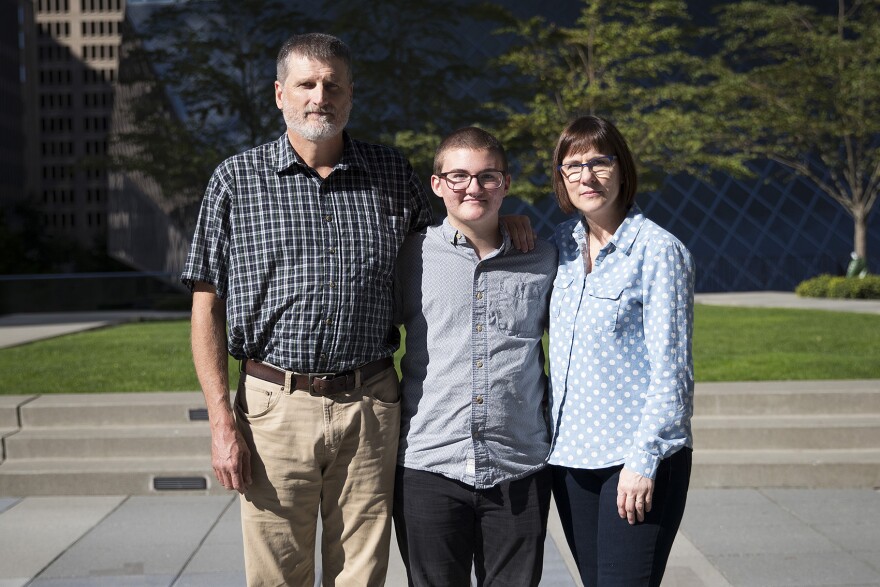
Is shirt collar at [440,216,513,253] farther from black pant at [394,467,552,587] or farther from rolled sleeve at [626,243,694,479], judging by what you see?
black pant at [394,467,552,587]

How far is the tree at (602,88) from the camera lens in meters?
19.2

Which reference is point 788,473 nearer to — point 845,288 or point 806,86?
point 845,288

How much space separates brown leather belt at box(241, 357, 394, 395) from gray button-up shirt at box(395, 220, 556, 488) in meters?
0.17

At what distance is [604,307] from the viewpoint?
2656 millimetres

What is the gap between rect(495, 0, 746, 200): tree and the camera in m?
19.2

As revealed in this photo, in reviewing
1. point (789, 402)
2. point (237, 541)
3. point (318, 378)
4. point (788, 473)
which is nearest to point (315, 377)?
point (318, 378)

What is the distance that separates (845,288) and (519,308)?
19.5 m

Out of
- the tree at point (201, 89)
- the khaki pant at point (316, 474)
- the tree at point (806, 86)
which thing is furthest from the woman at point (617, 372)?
the tree at point (806, 86)

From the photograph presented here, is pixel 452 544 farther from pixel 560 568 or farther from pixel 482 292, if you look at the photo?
pixel 560 568

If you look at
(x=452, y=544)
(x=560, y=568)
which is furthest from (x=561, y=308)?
(x=560, y=568)

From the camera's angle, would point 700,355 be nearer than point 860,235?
Yes

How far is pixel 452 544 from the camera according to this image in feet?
9.41

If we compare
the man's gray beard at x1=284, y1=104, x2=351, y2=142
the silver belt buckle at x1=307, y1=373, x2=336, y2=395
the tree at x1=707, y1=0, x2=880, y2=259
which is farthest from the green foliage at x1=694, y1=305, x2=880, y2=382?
the tree at x1=707, y1=0, x2=880, y2=259

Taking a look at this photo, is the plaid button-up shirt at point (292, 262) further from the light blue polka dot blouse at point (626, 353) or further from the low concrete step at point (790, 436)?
the low concrete step at point (790, 436)
